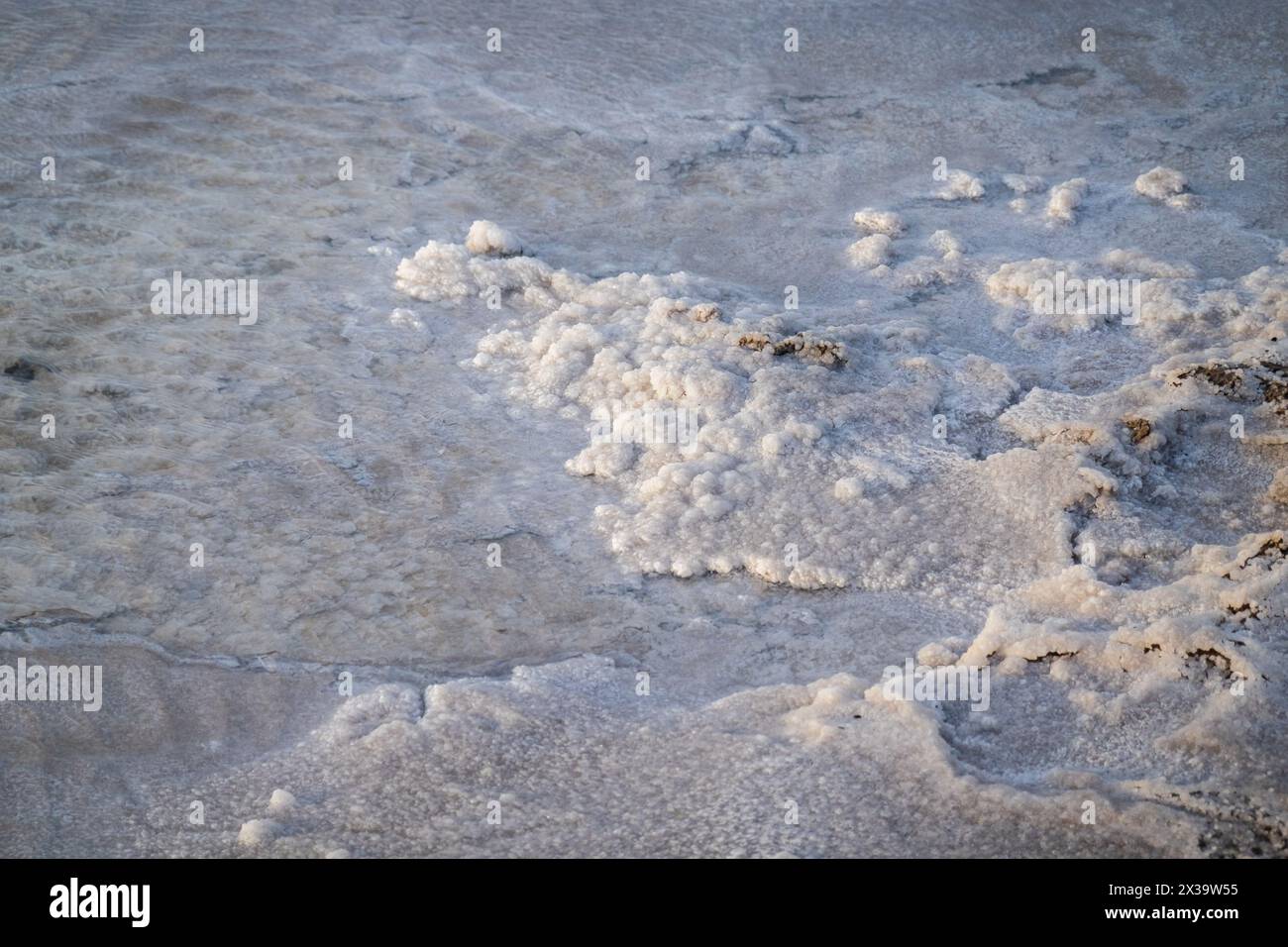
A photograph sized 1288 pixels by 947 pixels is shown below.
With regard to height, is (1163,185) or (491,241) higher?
(1163,185)

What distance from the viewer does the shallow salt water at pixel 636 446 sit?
2182mm

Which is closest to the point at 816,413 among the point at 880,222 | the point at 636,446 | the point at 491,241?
the point at 636,446

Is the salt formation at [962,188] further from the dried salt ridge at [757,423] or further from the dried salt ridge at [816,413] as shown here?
the dried salt ridge at [757,423]

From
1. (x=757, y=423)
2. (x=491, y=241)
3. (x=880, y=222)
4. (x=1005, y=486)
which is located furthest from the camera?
(x=880, y=222)

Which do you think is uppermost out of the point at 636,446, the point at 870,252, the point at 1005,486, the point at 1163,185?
the point at 1163,185

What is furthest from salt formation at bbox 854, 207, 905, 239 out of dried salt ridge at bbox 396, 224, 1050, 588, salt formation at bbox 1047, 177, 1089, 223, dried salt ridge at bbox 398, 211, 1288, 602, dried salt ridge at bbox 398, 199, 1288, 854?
dried salt ridge at bbox 396, 224, 1050, 588

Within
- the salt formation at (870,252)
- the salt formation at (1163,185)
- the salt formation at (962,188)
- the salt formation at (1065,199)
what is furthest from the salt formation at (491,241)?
the salt formation at (1163,185)

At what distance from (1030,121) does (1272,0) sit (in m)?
1.81

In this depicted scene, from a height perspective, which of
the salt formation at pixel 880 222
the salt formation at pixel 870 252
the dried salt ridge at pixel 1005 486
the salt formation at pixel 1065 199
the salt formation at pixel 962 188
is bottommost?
the dried salt ridge at pixel 1005 486

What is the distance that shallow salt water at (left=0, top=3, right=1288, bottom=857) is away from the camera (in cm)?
218

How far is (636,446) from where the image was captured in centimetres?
328

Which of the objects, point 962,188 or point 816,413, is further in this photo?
point 962,188

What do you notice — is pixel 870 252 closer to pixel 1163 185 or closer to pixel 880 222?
pixel 880 222
